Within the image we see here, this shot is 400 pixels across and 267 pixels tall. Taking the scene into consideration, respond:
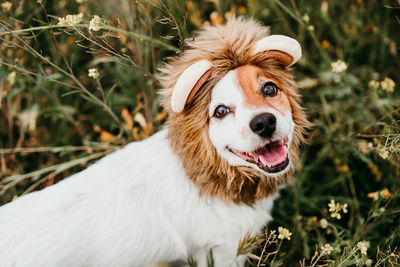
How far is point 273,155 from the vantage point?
1749 mm

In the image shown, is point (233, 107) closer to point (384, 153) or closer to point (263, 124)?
point (263, 124)

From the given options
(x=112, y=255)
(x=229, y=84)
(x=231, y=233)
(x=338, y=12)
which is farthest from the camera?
(x=338, y=12)

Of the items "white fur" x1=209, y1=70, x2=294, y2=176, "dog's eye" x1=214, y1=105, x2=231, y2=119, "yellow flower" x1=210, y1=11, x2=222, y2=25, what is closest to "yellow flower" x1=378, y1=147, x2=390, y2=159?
"white fur" x1=209, y1=70, x2=294, y2=176

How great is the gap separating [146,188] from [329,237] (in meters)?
1.60

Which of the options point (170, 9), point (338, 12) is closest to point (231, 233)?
point (170, 9)

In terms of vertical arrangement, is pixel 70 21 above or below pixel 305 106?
above

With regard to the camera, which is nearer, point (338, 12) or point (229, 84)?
point (229, 84)

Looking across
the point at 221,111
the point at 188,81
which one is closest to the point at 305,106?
the point at 221,111

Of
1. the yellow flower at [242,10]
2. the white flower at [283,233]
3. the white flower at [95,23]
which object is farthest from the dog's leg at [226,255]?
the yellow flower at [242,10]

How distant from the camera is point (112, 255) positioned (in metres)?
1.80

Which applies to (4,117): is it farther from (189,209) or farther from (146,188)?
(189,209)

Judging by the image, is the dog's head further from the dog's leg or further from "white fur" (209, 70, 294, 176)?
the dog's leg

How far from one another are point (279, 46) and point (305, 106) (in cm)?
151

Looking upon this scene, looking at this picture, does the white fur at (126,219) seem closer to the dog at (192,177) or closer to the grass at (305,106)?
the dog at (192,177)
